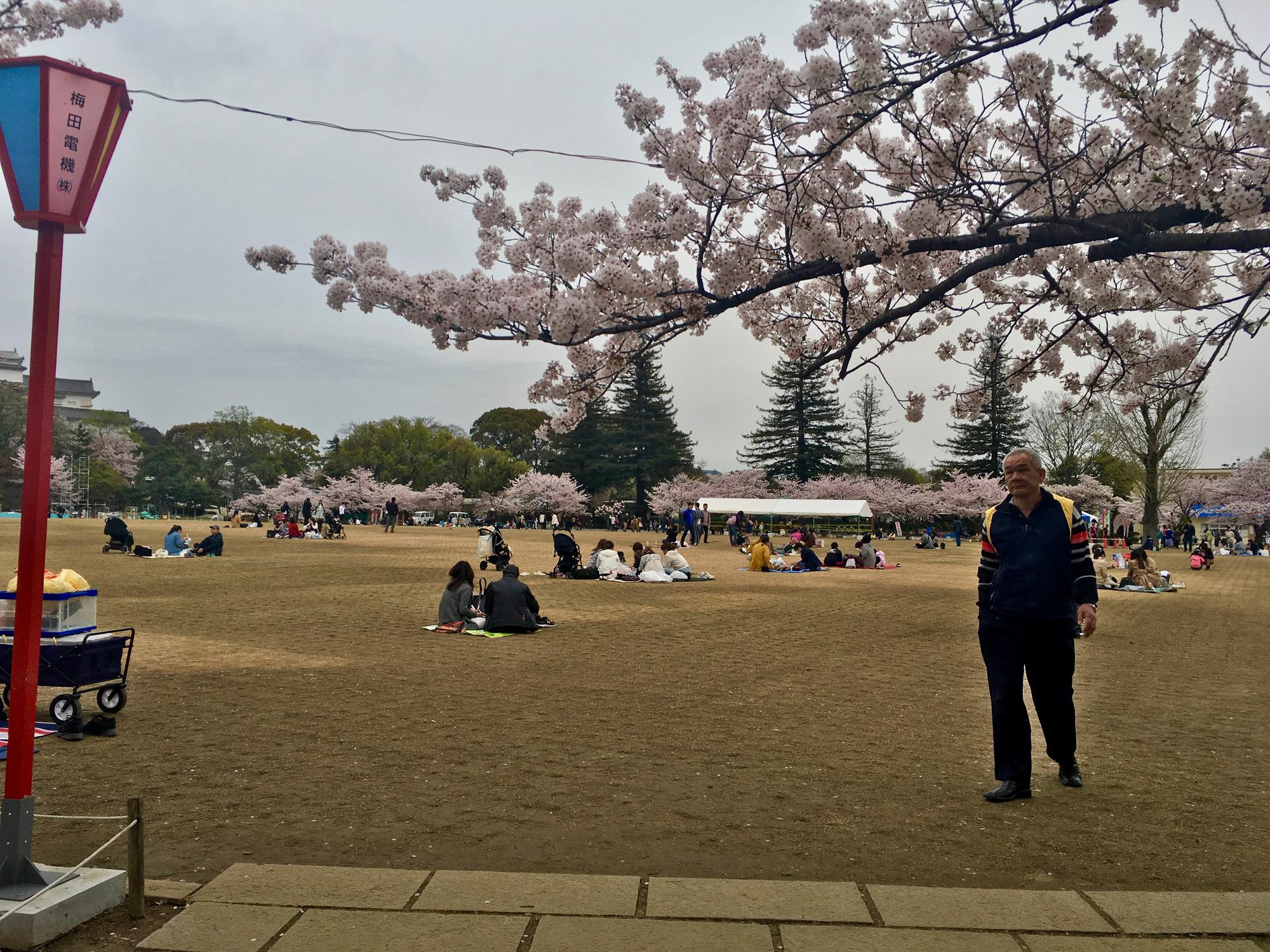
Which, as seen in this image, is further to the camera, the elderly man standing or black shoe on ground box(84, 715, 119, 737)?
black shoe on ground box(84, 715, 119, 737)

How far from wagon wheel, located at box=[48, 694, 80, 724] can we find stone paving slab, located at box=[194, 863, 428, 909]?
303cm

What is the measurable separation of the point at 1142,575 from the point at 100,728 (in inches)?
805

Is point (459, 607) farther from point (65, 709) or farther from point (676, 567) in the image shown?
point (676, 567)

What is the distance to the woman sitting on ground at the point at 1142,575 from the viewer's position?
807 inches

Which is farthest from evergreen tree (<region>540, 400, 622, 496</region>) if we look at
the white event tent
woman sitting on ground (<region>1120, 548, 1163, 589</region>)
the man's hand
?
the man's hand

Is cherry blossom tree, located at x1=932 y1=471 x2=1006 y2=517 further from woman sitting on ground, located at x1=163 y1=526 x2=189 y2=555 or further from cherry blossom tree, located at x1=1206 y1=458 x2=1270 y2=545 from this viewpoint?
woman sitting on ground, located at x1=163 y1=526 x2=189 y2=555

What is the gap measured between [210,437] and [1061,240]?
92.7m

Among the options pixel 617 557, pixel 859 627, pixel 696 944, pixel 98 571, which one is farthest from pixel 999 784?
pixel 98 571

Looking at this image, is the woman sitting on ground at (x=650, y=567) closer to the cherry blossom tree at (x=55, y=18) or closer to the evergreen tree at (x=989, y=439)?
the cherry blossom tree at (x=55, y=18)

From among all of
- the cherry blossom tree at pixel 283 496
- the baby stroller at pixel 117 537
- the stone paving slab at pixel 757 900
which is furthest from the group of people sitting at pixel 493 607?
the cherry blossom tree at pixel 283 496

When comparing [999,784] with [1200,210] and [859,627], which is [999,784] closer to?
[1200,210]

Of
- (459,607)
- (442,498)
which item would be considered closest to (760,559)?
(459,607)

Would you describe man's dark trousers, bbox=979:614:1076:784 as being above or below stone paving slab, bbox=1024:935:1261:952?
above

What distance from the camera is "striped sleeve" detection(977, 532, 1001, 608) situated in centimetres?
514
